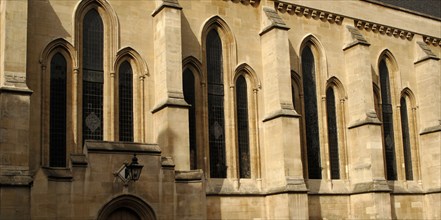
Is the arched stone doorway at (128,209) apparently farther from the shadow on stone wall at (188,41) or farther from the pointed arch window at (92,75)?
the shadow on stone wall at (188,41)

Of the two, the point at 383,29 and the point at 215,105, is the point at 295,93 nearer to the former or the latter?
the point at 215,105

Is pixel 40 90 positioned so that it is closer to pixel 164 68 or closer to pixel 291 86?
pixel 164 68

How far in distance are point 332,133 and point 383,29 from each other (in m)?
5.95

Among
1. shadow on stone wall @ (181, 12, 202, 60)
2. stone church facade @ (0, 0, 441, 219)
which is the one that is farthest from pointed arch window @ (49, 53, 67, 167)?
shadow on stone wall @ (181, 12, 202, 60)

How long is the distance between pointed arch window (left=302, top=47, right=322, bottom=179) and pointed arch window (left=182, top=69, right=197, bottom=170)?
17.7ft

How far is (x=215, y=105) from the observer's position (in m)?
22.6

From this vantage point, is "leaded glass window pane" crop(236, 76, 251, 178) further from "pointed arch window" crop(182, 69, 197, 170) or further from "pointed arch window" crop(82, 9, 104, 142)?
"pointed arch window" crop(82, 9, 104, 142)

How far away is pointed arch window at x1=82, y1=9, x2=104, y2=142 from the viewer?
781 inches

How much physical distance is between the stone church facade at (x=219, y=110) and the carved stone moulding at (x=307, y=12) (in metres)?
0.05

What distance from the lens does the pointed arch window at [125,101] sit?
66.9ft

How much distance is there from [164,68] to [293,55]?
6691 millimetres

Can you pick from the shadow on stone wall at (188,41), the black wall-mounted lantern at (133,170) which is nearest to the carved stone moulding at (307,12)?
the shadow on stone wall at (188,41)

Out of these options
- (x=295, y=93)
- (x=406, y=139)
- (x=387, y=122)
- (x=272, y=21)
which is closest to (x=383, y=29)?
(x=387, y=122)

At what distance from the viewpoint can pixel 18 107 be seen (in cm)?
1738
